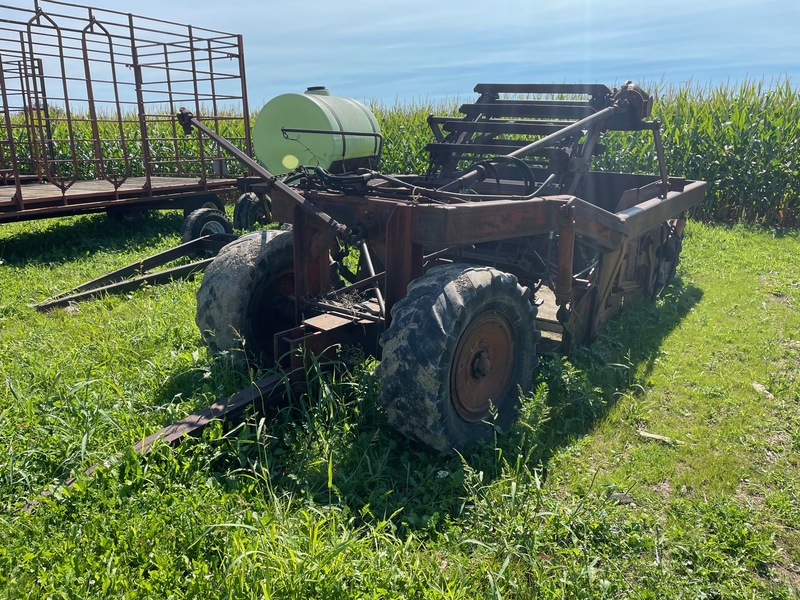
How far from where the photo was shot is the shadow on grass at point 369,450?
10.1 ft

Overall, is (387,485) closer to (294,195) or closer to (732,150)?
(294,195)

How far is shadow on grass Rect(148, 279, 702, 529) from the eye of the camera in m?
3.08

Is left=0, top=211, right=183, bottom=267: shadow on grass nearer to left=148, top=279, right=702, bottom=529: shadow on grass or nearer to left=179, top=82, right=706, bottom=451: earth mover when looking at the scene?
left=179, top=82, right=706, bottom=451: earth mover

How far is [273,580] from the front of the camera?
7.44ft

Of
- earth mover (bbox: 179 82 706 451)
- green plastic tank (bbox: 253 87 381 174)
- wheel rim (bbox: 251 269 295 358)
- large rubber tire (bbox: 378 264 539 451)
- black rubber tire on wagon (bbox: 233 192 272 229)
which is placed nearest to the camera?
large rubber tire (bbox: 378 264 539 451)

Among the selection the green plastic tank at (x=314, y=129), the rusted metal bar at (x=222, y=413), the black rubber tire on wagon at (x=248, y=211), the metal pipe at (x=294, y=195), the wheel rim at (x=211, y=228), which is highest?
the green plastic tank at (x=314, y=129)

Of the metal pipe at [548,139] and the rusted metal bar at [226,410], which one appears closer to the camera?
the rusted metal bar at [226,410]

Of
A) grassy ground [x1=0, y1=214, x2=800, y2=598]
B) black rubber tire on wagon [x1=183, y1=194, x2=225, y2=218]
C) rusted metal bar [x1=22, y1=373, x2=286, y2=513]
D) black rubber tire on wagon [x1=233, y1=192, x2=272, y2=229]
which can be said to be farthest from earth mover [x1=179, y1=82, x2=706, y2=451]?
black rubber tire on wagon [x1=183, y1=194, x2=225, y2=218]

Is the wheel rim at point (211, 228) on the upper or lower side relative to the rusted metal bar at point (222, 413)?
upper

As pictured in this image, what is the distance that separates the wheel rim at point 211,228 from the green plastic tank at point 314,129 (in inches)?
49.4

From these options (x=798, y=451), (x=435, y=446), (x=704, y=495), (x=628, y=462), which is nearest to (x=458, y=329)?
(x=435, y=446)

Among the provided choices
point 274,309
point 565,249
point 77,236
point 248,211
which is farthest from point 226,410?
point 77,236

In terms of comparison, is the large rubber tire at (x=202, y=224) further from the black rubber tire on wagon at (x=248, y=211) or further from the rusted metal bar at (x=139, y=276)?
the rusted metal bar at (x=139, y=276)

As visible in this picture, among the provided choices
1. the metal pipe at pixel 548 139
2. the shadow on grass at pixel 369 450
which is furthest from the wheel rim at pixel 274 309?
the metal pipe at pixel 548 139
